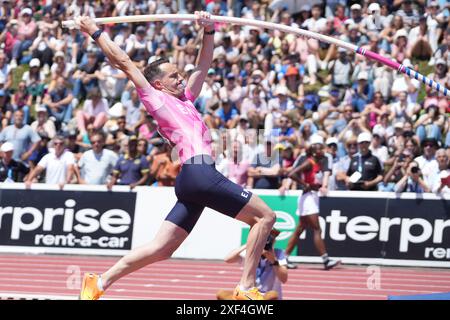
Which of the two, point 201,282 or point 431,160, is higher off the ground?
point 431,160

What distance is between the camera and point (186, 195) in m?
8.63

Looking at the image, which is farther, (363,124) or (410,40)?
(410,40)

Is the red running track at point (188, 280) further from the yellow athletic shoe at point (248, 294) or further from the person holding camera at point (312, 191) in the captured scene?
the yellow athletic shoe at point (248, 294)

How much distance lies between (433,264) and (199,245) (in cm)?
363

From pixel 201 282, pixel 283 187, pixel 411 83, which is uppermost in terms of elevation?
pixel 411 83

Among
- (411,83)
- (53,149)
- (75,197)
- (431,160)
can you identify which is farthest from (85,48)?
(431,160)

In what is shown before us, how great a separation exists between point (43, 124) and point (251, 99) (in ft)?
13.1

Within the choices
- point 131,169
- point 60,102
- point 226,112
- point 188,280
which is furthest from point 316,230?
point 60,102

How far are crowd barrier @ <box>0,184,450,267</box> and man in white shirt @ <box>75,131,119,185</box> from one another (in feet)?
1.85

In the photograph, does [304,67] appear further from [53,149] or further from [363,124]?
[53,149]

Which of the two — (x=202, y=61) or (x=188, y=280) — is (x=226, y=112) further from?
(x=202, y=61)

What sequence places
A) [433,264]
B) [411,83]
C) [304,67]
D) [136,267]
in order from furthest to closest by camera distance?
[304,67] < [411,83] < [433,264] < [136,267]

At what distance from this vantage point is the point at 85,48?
73.3ft

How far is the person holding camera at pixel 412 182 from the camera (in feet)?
53.4
